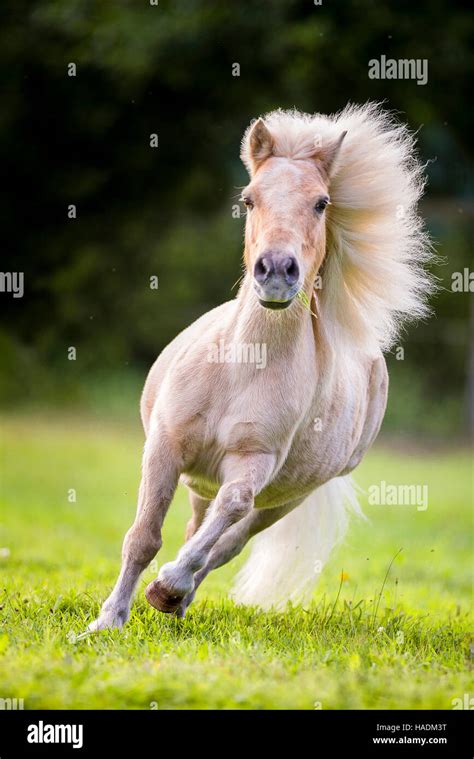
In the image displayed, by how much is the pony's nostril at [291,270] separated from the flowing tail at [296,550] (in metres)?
2.84

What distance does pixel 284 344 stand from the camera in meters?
5.68

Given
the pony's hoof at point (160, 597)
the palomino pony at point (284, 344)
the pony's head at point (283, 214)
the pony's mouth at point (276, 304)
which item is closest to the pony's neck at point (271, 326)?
the palomino pony at point (284, 344)

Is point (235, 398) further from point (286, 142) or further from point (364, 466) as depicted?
point (364, 466)

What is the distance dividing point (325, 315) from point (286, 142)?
40.7 inches

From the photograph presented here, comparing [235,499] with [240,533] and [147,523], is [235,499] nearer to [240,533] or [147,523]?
[147,523]

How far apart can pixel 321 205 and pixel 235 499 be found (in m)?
1.60

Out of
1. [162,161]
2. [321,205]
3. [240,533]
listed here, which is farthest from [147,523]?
[162,161]

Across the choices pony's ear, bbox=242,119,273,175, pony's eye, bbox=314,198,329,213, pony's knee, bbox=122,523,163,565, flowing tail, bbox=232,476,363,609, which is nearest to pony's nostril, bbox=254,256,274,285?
pony's eye, bbox=314,198,329,213

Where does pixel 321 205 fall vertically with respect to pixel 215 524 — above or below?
above

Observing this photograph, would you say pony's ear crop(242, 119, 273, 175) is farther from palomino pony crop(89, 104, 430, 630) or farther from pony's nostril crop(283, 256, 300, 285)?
pony's nostril crop(283, 256, 300, 285)

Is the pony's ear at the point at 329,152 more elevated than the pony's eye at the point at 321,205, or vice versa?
the pony's ear at the point at 329,152

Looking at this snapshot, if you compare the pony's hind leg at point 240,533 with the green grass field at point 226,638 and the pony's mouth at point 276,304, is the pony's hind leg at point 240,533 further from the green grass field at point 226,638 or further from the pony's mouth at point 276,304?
the pony's mouth at point 276,304

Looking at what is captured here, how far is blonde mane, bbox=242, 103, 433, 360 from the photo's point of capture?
6133 millimetres

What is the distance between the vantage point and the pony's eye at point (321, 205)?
219 inches
